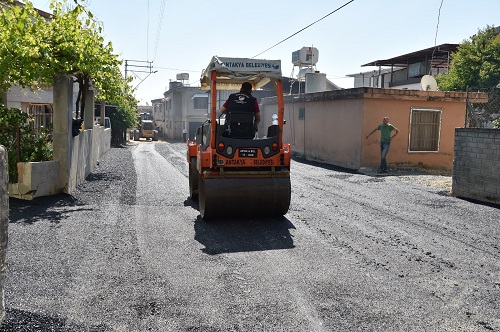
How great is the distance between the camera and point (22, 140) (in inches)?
392

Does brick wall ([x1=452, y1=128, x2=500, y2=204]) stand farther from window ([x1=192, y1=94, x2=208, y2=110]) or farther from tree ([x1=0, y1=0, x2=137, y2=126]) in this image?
window ([x1=192, y1=94, x2=208, y2=110])

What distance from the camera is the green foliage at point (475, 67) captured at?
103 feet

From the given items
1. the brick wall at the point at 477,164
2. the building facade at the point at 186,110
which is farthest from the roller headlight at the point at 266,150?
the building facade at the point at 186,110

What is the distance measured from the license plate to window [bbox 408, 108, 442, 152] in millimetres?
10877

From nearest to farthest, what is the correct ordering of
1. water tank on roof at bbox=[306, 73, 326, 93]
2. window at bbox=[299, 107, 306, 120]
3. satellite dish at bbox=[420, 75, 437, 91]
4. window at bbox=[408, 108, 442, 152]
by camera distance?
window at bbox=[408, 108, 442, 152] < satellite dish at bbox=[420, 75, 437, 91] < window at bbox=[299, 107, 306, 120] < water tank on roof at bbox=[306, 73, 326, 93]

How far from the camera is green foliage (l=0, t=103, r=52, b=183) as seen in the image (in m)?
9.77

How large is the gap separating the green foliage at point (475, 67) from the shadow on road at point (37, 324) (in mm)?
31952

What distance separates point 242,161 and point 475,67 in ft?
95.4

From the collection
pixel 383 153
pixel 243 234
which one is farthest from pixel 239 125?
pixel 383 153

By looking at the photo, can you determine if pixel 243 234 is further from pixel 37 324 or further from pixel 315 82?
pixel 315 82

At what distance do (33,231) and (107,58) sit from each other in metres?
6.03

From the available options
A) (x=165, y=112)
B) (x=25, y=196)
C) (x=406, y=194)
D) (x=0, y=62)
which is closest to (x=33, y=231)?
(x=25, y=196)

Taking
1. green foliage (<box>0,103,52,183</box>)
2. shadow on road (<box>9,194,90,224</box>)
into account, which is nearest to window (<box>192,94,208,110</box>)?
green foliage (<box>0,103,52,183</box>)

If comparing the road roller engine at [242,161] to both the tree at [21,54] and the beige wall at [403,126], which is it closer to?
the tree at [21,54]
